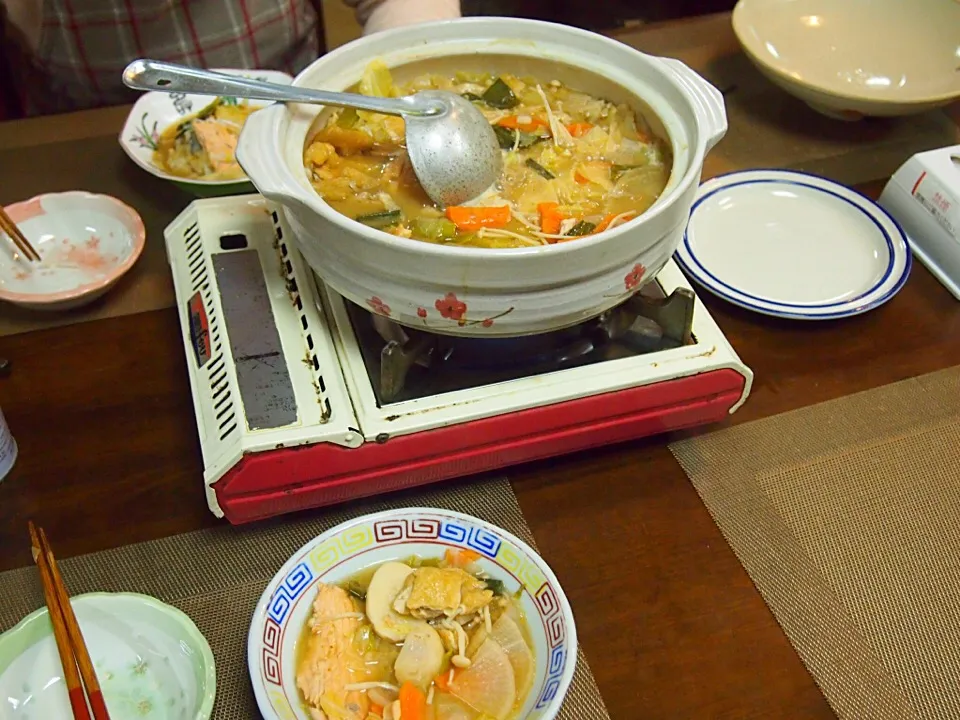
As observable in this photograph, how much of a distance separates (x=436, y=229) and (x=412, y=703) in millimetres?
565

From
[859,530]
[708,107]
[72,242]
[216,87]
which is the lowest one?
[859,530]

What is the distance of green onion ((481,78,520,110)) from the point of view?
1.24m

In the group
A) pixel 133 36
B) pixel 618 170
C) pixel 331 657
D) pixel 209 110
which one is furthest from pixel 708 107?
pixel 133 36

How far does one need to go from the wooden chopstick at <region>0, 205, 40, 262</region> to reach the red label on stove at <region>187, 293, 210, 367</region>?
0.39 meters

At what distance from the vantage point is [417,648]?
0.90 metres

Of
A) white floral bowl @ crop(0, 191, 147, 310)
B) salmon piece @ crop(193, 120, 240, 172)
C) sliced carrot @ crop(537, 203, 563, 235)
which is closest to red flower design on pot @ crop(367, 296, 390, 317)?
sliced carrot @ crop(537, 203, 563, 235)

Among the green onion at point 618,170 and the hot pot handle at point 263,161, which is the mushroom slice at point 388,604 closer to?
the hot pot handle at point 263,161

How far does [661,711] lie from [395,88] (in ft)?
2.95

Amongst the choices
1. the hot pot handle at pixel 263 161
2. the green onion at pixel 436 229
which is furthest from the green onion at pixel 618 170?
the hot pot handle at pixel 263 161

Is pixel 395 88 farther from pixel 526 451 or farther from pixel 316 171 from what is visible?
pixel 526 451

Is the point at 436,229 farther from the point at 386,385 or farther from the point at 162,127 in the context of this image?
the point at 162,127

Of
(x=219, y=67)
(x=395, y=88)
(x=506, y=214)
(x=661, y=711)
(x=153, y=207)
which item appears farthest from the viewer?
(x=219, y=67)

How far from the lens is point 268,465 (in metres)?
0.99

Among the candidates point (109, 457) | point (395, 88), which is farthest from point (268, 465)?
point (395, 88)
